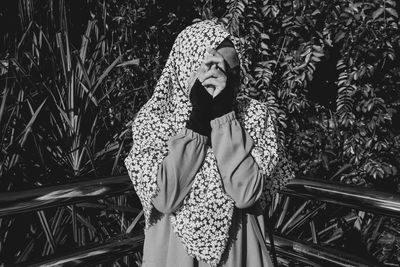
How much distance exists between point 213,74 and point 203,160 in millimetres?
293

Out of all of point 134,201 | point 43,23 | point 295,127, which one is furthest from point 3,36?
point 295,127

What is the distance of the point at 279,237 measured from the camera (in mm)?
2434

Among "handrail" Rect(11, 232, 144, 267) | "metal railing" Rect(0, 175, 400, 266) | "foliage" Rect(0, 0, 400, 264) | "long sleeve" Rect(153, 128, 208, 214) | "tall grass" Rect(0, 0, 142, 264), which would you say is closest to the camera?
"long sleeve" Rect(153, 128, 208, 214)

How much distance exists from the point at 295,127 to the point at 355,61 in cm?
66

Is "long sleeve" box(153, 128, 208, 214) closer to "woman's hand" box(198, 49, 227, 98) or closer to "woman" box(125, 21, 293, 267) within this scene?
"woman" box(125, 21, 293, 267)

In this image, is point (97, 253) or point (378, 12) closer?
point (97, 253)

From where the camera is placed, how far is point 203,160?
177 centimetres

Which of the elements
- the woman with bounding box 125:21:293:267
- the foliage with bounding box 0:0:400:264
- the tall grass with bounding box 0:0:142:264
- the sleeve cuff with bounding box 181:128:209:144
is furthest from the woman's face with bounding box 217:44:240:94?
the tall grass with bounding box 0:0:142:264

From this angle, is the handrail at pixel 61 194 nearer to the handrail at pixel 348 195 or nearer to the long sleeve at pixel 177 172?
the long sleeve at pixel 177 172

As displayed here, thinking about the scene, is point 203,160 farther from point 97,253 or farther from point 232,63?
point 97,253

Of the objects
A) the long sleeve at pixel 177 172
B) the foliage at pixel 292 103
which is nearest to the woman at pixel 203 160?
the long sleeve at pixel 177 172

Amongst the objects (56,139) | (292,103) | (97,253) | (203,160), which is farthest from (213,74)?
(56,139)

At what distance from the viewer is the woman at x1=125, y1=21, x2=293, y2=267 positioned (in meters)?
1.71

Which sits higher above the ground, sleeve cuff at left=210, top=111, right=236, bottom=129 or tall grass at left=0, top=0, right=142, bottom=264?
sleeve cuff at left=210, top=111, right=236, bottom=129
